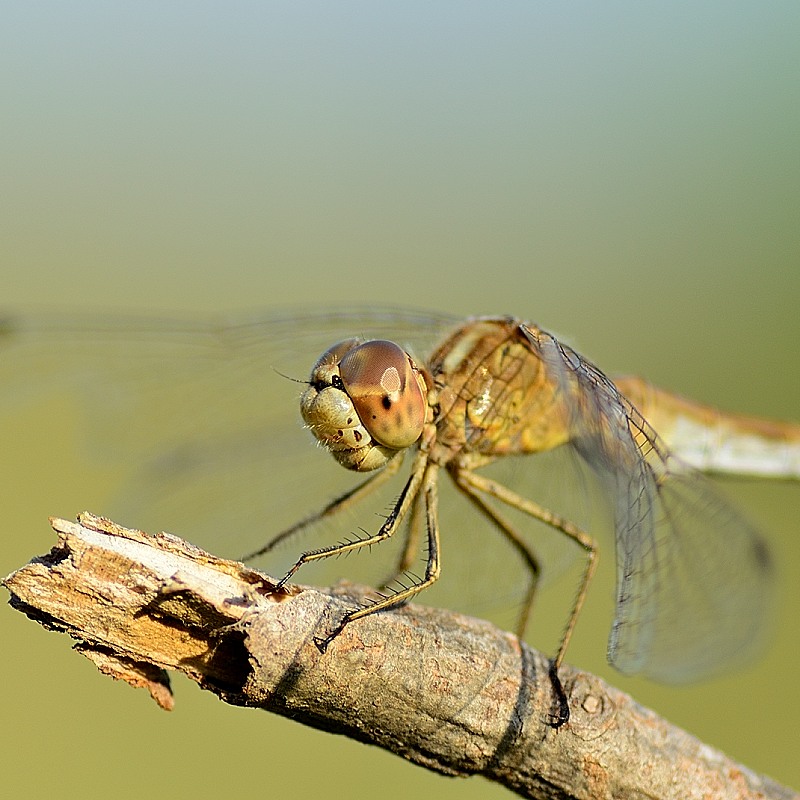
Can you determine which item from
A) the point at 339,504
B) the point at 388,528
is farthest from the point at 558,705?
the point at 339,504

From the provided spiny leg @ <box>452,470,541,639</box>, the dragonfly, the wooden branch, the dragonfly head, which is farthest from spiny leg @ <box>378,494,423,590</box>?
the wooden branch

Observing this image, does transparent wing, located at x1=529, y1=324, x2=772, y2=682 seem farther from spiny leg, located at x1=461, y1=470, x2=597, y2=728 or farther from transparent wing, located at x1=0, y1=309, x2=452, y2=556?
transparent wing, located at x1=0, y1=309, x2=452, y2=556

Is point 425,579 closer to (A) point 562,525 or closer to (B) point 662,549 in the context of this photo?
(A) point 562,525

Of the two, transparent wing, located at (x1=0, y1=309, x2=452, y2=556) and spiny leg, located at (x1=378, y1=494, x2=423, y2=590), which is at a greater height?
transparent wing, located at (x1=0, y1=309, x2=452, y2=556)

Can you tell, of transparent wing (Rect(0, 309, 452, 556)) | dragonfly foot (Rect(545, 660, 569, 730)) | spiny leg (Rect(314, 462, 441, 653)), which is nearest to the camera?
spiny leg (Rect(314, 462, 441, 653))

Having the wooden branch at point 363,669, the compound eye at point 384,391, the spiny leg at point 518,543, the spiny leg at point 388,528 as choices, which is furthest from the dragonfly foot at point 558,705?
the spiny leg at point 518,543

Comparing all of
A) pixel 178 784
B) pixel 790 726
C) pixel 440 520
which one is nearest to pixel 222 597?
pixel 440 520
